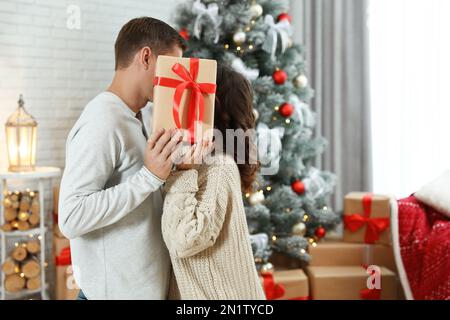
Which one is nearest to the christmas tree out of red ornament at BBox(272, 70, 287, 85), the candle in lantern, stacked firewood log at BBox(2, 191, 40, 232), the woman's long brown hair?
red ornament at BBox(272, 70, 287, 85)

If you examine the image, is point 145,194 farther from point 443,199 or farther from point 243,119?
point 443,199

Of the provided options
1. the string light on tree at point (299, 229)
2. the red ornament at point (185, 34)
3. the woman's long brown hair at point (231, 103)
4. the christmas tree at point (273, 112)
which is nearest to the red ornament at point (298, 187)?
the christmas tree at point (273, 112)

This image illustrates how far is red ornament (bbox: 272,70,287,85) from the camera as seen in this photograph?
83.5 inches

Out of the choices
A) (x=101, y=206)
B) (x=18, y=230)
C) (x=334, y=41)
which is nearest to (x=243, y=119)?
(x=101, y=206)

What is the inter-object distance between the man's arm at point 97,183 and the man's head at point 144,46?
0.11 metres

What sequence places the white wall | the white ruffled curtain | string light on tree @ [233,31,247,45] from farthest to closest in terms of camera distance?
the white ruffled curtain, the white wall, string light on tree @ [233,31,247,45]

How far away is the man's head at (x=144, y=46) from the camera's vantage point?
833 mm

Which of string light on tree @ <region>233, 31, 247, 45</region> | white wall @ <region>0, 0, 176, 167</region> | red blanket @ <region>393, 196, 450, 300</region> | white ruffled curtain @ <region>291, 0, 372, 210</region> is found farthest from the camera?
white ruffled curtain @ <region>291, 0, 372, 210</region>

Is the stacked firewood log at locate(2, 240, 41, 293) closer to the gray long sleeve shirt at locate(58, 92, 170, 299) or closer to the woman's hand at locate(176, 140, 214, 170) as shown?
the gray long sleeve shirt at locate(58, 92, 170, 299)

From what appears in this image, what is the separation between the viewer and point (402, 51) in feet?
7.47

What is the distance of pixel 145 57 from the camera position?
830mm

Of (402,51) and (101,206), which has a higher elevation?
(402,51)

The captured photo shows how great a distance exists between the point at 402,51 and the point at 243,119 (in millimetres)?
1530

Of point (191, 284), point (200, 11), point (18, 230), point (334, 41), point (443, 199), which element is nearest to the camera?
point (191, 284)
